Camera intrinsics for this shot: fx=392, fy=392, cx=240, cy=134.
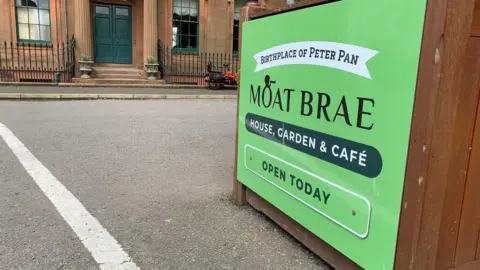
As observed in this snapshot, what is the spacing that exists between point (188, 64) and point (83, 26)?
4680mm

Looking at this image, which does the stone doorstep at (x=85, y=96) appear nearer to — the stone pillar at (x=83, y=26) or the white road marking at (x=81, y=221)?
the stone pillar at (x=83, y=26)

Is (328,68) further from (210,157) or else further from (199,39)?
(199,39)

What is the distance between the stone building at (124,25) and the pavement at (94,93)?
244cm

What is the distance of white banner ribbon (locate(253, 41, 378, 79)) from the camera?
218 centimetres

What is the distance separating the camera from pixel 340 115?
2.37m

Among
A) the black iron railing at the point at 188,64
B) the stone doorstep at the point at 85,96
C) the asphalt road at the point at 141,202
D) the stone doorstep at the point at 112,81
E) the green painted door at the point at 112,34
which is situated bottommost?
the asphalt road at the point at 141,202

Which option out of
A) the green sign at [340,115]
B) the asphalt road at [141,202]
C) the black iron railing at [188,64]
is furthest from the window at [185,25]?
the green sign at [340,115]

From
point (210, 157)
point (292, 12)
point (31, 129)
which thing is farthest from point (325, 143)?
point (31, 129)

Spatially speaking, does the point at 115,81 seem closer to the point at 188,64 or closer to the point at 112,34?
the point at 112,34

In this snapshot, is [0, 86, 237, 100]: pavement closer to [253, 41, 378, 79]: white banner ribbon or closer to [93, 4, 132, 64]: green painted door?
[93, 4, 132, 64]: green painted door

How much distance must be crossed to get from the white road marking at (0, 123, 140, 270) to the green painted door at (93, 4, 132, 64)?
12.5 metres

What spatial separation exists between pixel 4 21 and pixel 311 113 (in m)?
16.5

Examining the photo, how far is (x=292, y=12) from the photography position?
2820 mm

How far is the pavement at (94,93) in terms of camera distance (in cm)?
1195
